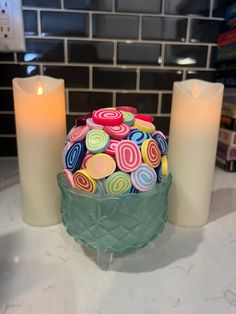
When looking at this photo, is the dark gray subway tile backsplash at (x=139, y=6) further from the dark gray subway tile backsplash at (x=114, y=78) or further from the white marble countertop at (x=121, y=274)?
the white marble countertop at (x=121, y=274)

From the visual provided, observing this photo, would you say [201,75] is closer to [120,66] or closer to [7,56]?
[120,66]

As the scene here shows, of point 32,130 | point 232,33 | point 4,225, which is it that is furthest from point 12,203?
point 232,33

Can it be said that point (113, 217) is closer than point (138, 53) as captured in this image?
Yes

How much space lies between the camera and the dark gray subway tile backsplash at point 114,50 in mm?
743

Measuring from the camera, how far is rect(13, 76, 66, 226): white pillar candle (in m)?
0.45

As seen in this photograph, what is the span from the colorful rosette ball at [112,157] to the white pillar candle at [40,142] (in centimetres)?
10

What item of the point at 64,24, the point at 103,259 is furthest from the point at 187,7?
the point at 103,259

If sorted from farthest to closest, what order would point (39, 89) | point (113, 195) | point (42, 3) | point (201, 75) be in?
1. point (201, 75)
2. point (42, 3)
3. point (39, 89)
4. point (113, 195)

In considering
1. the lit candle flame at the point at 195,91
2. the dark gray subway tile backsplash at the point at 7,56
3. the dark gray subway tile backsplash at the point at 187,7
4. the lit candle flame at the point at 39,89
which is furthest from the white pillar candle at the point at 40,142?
the dark gray subway tile backsplash at the point at 187,7

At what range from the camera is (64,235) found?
1.56 ft

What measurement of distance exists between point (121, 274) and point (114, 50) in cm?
59

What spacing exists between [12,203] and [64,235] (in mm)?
167

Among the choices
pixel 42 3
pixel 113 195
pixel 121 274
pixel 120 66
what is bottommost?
pixel 121 274

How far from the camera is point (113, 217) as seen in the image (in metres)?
0.35
